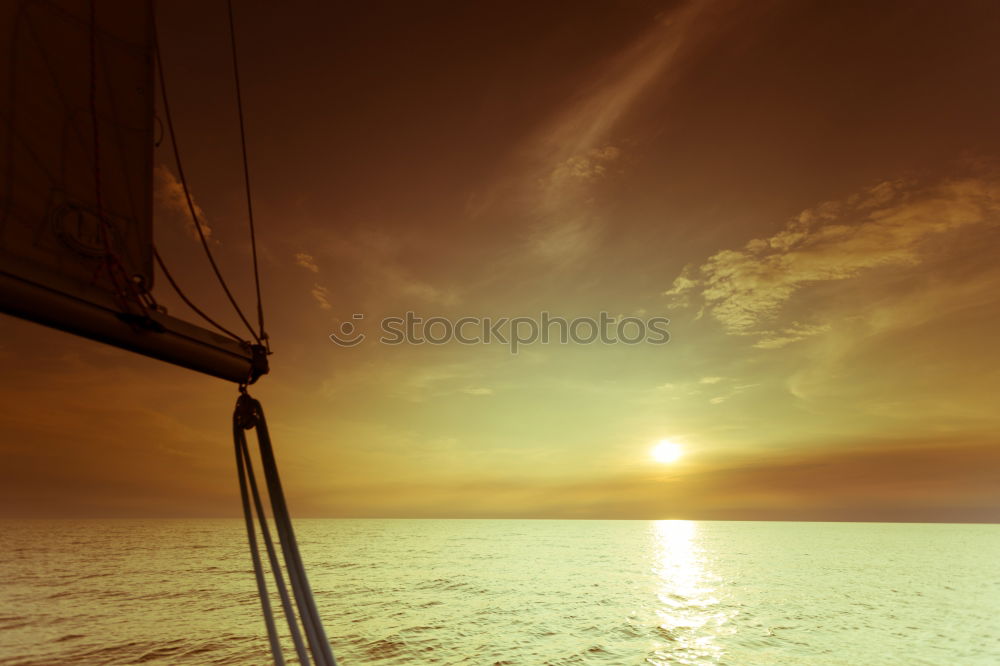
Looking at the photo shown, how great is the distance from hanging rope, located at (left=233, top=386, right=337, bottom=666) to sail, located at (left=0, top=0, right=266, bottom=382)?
380mm

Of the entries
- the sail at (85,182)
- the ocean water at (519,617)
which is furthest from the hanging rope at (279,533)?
the ocean water at (519,617)

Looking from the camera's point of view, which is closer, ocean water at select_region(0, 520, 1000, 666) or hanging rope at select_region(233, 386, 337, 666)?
hanging rope at select_region(233, 386, 337, 666)

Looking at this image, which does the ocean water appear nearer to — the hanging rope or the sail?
the hanging rope

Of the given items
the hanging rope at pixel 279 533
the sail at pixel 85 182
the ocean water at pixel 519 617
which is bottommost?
the ocean water at pixel 519 617

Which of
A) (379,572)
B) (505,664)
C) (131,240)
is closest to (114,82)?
(131,240)

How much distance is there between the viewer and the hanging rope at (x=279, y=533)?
3191 mm

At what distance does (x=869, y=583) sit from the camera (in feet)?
151

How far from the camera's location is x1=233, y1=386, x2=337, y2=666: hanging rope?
3.19m

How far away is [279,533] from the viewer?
3443 millimetres

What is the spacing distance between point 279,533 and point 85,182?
2.96 metres

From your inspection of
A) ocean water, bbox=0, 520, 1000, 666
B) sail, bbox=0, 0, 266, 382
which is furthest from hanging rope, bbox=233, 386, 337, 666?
ocean water, bbox=0, 520, 1000, 666

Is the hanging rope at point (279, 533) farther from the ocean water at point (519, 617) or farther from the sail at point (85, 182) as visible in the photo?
the ocean water at point (519, 617)

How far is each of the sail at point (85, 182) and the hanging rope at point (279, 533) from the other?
1.25 ft

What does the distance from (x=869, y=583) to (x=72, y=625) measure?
6032cm
